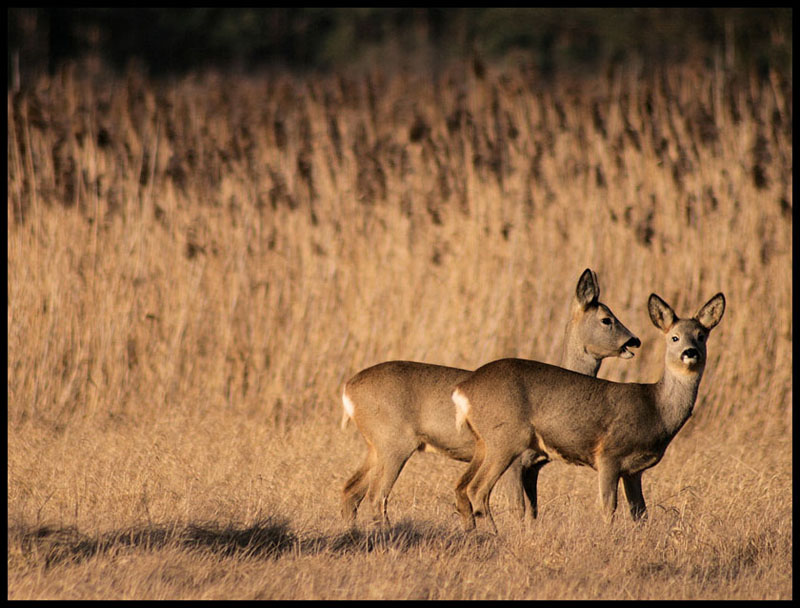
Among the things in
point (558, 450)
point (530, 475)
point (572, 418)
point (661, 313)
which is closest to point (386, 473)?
point (530, 475)

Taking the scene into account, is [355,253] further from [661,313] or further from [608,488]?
[608,488]

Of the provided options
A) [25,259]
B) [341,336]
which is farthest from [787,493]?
[25,259]

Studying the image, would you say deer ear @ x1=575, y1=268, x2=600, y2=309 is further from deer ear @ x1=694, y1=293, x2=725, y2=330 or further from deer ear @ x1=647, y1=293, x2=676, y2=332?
deer ear @ x1=694, y1=293, x2=725, y2=330

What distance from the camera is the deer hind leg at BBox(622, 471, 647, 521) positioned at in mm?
6668

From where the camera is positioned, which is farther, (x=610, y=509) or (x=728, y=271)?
(x=728, y=271)

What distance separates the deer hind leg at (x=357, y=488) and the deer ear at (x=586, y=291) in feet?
5.14

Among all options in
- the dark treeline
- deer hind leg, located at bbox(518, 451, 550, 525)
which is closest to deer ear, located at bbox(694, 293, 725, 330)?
deer hind leg, located at bbox(518, 451, 550, 525)

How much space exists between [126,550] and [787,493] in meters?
4.27

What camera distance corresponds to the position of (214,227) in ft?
34.7

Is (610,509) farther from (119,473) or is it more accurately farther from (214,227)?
(214,227)

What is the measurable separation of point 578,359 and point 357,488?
1.56 meters

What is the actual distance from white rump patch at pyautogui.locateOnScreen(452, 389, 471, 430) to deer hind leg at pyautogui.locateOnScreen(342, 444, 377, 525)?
24.7 inches

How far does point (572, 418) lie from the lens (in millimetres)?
6445

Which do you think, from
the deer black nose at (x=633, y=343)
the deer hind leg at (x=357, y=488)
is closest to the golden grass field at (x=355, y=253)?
the deer hind leg at (x=357, y=488)
